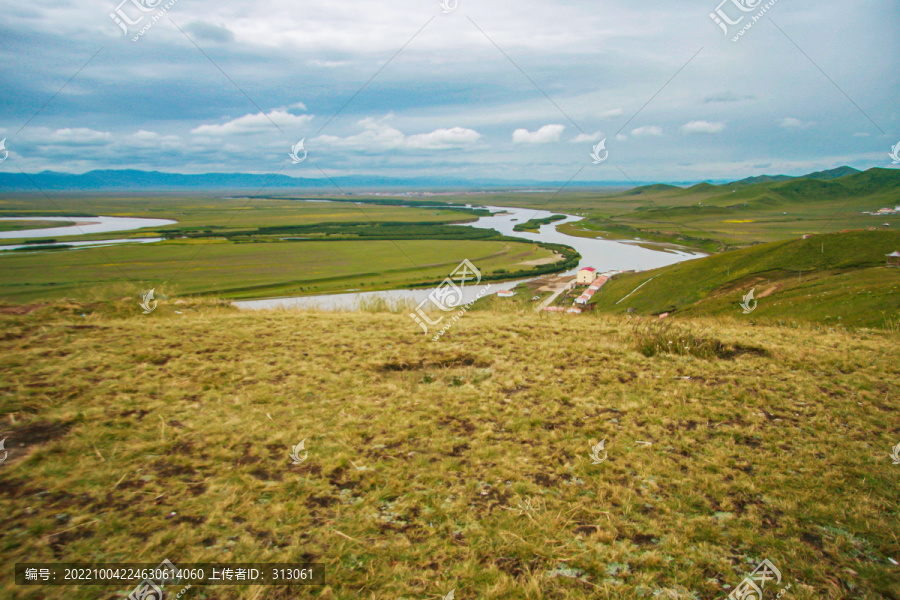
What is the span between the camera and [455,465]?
4.46 metres

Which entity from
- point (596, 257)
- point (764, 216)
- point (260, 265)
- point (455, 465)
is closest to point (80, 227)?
point (260, 265)

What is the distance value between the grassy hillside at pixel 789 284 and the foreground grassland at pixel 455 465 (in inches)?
459

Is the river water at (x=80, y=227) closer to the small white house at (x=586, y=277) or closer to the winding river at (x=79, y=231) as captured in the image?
the winding river at (x=79, y=231)

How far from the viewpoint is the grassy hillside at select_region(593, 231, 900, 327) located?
59.2 ft

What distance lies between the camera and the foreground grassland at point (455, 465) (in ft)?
10.5

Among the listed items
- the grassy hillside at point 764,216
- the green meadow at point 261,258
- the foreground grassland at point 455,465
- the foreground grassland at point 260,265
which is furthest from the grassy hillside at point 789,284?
the grassy hillside at point 764,216

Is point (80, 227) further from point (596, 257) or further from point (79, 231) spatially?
→ point (596, 257)

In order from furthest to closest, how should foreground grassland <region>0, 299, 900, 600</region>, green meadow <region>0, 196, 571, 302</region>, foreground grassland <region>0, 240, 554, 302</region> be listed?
green meadow <region>0, 196, 571, 302</region>
foreground grassland <region>0, 240, 554, 302</region>
foreground grassland <region>0, 299, 900, 600</region>

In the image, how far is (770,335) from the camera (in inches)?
355

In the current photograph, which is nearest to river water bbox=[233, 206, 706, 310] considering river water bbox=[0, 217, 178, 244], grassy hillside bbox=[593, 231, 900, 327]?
grassy hillside bbox=[593, 231, 900, 327]

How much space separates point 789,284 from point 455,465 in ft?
111

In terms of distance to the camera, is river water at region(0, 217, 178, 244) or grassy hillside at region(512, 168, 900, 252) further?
grassy hillside at region(512, 168, 900, 252)

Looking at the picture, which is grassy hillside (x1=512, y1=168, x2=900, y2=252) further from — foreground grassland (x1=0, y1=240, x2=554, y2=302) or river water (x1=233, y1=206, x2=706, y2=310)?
foreground grassland (x1=0, y1=240, x2=554, y2=302)

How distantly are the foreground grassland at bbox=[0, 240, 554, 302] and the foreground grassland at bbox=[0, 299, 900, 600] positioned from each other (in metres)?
19.8
